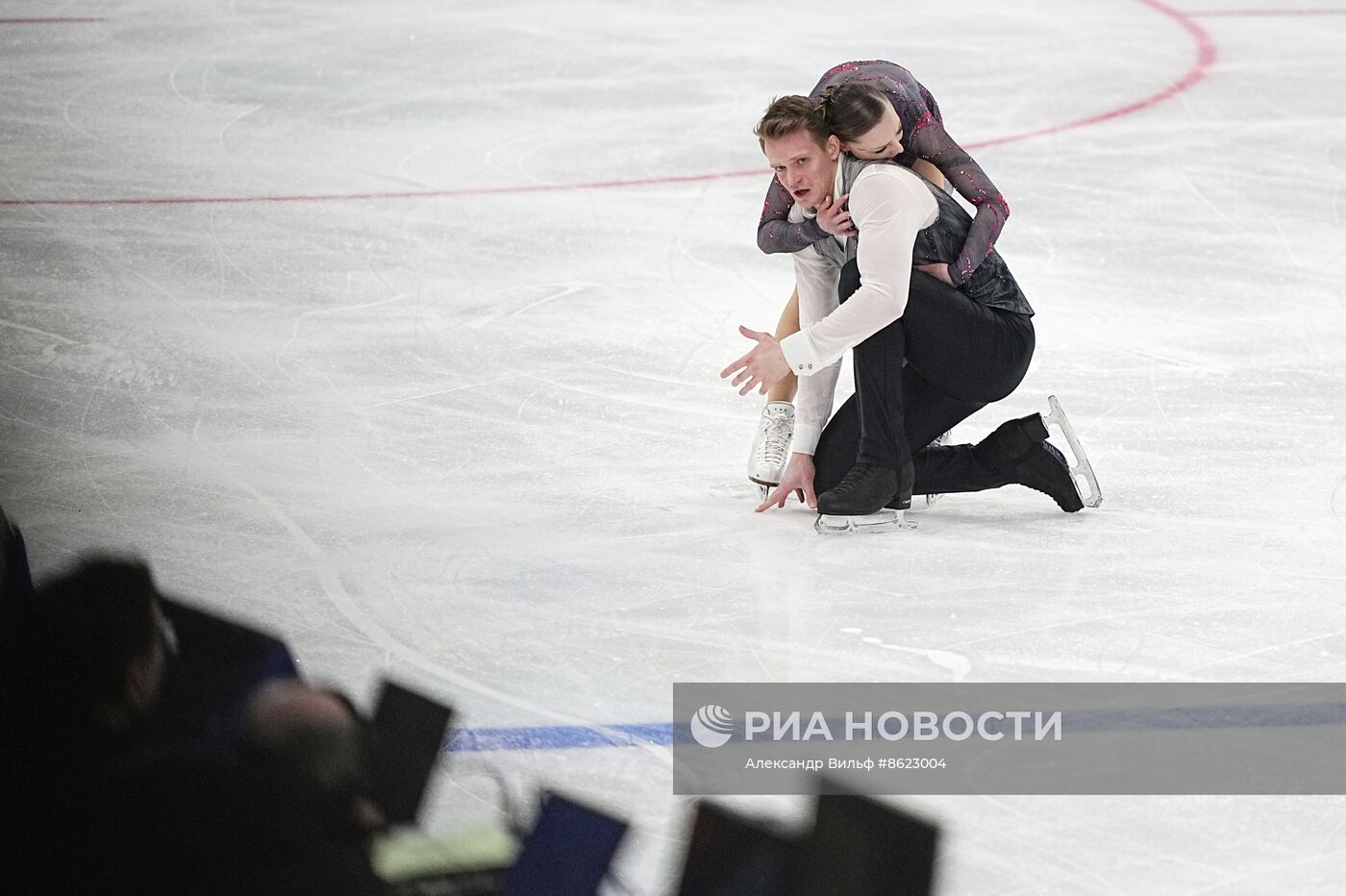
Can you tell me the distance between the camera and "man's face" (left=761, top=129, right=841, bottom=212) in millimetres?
2729

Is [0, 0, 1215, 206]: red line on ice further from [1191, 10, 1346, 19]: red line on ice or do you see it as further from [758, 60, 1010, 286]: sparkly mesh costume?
[758, 60, 1010, 286]: sparkly mesh costume

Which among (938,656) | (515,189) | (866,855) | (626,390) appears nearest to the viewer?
(866,855)

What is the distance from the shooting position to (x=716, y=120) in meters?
5.84

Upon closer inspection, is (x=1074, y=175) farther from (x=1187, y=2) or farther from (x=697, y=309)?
(x=1187, y=2)

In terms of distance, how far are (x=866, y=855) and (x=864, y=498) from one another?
115cm

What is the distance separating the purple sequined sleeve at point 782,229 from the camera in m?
2.91

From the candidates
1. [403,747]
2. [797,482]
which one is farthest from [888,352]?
[403,747]

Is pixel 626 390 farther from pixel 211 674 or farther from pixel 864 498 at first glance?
pixel 211 674

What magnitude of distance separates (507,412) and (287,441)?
0.45 metres

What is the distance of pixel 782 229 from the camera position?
9.67 feet

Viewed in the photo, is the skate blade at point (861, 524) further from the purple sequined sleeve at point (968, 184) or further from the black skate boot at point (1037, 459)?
the purple sequined sleeve at point (968, 184)

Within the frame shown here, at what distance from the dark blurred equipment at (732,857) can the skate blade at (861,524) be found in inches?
38.0

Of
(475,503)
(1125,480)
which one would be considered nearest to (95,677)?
(475,503)

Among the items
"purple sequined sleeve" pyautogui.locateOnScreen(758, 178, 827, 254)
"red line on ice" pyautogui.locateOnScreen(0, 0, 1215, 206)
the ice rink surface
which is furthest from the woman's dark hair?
"red line on ice" pyautogui.locateOnScreen(0, 0, 1215, 206)
